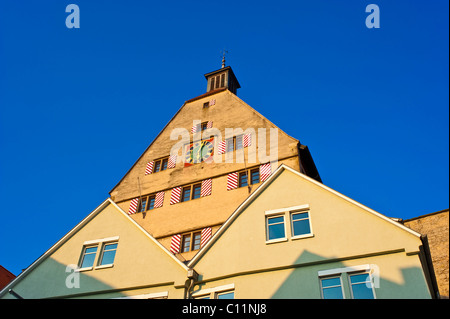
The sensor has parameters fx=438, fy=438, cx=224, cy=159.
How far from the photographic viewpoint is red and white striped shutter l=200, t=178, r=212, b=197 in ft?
87.8

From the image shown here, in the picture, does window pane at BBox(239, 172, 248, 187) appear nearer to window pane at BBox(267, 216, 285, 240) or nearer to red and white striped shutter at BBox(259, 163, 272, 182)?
red and white striped shutter at BBox(259, 163, 272, 182)

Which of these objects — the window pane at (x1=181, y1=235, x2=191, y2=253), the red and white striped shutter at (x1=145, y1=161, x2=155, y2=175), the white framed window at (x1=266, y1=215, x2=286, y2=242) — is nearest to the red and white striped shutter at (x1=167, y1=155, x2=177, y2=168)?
the red and white striped shutter at (x1=145, y1=161, x2=155, y2=175)

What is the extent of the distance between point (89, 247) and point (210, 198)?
9617 mm

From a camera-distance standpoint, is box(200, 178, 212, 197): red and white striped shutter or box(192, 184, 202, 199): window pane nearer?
box(200, 178, 212, 197): red and white striped shutter

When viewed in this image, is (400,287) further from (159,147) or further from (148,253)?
(159,147)

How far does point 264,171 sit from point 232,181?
6.82 feet

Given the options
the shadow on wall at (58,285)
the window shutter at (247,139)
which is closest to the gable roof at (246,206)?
the shadow on wall at (58,285)

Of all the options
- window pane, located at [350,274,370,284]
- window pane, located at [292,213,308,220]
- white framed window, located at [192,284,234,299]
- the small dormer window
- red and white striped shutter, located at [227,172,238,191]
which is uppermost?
the small dormer window

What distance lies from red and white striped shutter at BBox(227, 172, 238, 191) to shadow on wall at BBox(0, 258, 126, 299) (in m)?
A: 11.0

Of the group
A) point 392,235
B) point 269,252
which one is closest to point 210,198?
point 269,252

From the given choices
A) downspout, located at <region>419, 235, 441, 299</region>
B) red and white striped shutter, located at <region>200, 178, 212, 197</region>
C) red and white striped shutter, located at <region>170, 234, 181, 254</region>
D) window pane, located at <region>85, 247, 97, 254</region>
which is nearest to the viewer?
downspout, located at <region>419, 235, 441, 299</region>

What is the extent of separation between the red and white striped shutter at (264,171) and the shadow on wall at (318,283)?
11.1 meters
